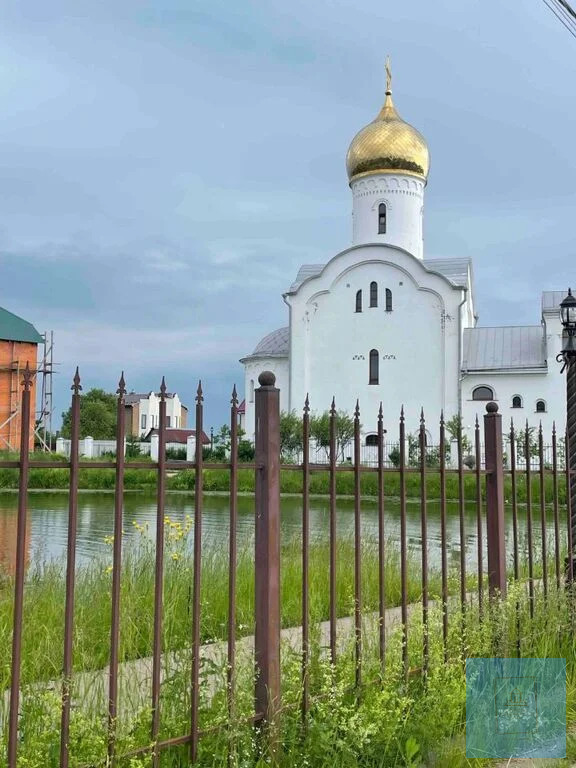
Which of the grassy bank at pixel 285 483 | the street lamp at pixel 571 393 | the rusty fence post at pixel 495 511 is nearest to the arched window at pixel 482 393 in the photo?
the grassy bank at pixel 285 483

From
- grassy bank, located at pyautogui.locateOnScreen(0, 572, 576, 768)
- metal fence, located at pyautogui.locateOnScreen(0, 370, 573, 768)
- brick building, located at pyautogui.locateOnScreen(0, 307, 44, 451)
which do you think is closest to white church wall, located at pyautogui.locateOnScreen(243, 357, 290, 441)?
brick building, located at pyautogui.locateOnScreen(0, 307, 44, 451)

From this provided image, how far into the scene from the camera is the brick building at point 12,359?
3291cm

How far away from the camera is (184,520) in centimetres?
742

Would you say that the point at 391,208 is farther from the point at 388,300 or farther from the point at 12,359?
the point at 12,359

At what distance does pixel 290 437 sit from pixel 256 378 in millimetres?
5117

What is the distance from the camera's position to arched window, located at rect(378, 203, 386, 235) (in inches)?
1380

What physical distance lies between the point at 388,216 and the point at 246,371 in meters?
9.52

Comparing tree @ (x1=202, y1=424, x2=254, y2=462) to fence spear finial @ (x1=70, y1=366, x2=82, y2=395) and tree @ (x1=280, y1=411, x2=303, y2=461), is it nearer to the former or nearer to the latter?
tree @ (x1=280, y1=411, x2=303, y2=461)

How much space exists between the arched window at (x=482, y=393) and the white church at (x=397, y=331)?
0.04 metres

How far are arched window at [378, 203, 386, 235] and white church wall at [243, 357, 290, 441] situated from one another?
7107mm

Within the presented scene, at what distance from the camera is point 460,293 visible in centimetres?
3362

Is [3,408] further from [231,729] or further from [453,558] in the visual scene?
[231,729]

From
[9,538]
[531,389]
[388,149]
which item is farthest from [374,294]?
[9,538]

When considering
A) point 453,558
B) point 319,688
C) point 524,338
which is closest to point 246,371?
point 524,338
